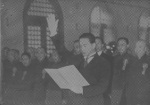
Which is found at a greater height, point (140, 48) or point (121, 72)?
point (140, 48)

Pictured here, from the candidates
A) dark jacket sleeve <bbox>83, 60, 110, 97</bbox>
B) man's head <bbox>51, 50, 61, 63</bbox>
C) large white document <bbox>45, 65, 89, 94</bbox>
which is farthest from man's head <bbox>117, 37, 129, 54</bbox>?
large white document <bbox>45, 65, 89, 94</bbox>

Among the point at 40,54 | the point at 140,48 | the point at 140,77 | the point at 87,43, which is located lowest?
the point at 140,77

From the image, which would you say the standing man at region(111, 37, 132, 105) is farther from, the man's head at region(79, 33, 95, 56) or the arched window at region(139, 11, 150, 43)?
the arched window at region(139, 11, 150, 43)

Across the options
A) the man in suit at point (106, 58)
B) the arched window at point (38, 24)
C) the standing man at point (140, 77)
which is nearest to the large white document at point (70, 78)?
the man in suit at point (106, 58)

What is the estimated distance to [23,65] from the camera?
2.88 metres

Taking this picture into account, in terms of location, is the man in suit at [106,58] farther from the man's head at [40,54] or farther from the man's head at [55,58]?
the man's head at [40,54]

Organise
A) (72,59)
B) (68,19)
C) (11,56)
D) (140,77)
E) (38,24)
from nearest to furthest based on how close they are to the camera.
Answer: (140,77) < (72,59) < (11,56) < (38,24) < (68,19)

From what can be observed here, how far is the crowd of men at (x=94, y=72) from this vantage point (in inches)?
65.9

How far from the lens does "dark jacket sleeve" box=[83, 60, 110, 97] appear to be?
1627mm

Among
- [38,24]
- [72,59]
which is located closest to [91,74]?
[72,59]

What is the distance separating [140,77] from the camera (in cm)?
231

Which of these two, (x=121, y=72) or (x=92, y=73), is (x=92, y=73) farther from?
(x=121, y=72)

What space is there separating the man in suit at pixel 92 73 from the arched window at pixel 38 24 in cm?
199

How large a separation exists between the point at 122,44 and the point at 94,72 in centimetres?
80
